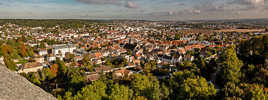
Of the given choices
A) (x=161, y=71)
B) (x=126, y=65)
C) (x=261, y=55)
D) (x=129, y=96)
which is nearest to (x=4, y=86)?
(x=129, y=96)

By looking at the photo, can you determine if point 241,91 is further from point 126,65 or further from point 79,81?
point 126,65

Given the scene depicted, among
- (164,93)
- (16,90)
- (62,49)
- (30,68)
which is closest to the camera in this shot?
(16,90)

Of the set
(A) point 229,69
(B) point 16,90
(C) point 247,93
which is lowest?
(A) point 229,69

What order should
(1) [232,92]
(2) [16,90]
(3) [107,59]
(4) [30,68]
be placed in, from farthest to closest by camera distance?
(3) [107,59] < (4) [30,68] < (1) [232,92] < (2) [16,90]

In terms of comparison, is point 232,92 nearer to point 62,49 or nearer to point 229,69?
point 229,69

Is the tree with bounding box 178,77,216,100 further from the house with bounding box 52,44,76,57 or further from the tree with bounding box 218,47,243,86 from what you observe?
the house with bounding box 52,44,76,57

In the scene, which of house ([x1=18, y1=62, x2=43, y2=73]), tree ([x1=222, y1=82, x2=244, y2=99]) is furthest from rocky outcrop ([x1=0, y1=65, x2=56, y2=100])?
house ([x1=18, y1=62, x2=43, y2=73])

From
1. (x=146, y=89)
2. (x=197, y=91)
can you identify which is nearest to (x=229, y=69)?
(x=197, y=91)
